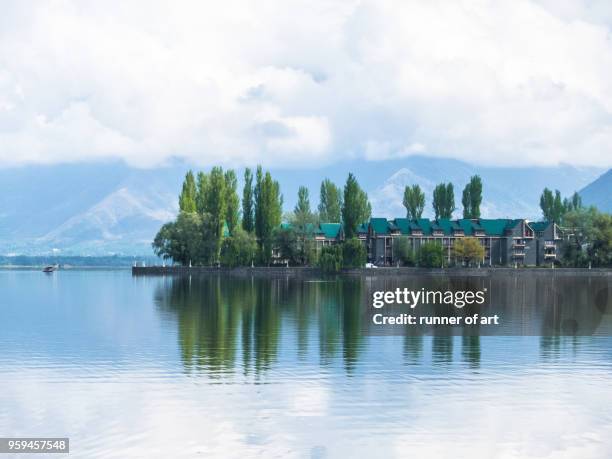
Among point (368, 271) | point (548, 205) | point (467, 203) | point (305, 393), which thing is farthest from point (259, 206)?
point (305, 393)

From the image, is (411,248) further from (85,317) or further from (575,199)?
(85,317)

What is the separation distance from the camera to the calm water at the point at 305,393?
57.4ft

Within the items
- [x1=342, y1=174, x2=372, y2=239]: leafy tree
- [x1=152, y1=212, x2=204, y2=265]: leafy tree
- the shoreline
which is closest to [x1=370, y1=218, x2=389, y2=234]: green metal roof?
the shoreline

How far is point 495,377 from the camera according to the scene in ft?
80.1

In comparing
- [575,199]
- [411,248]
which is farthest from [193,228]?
[575,199]

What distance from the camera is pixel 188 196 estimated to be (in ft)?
387

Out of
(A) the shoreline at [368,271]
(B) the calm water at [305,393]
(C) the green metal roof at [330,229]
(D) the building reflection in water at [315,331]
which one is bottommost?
(B) the calm water at [305,393]

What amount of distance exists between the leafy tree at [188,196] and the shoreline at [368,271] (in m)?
8.57

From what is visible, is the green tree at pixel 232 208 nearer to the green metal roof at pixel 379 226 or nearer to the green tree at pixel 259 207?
the green tree at pixel 259 207

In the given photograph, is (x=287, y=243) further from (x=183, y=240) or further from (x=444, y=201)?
(x=444, y=201)

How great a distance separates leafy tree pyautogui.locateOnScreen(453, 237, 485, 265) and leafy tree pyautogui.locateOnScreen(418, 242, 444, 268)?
31.3 feet

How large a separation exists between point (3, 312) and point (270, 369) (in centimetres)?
3019

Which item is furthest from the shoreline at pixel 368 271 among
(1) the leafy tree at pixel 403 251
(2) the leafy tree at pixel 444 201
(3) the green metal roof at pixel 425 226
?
(2) the leafy tree at pixel 444 201

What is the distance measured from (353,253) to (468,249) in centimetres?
2803
